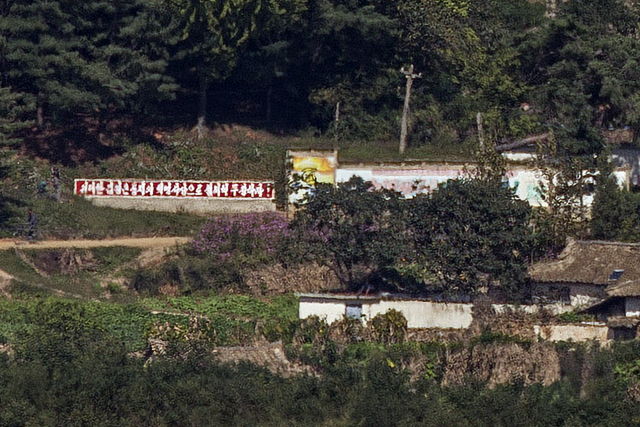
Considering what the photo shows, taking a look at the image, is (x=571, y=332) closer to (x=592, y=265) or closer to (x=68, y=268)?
(x=592, y=265)

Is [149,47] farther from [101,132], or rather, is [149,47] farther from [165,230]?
[165,230]

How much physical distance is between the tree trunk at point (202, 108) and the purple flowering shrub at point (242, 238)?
1111cm

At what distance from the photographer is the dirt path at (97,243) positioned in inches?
2501

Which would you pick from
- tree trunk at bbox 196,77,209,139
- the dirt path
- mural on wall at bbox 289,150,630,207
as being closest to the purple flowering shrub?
the dirt path

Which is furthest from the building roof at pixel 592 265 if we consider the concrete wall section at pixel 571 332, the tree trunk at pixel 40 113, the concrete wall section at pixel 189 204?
the tree trunk at pixel 40 113

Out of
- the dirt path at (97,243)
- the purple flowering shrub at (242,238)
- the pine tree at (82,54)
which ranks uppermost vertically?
the pine tree at (82,54)

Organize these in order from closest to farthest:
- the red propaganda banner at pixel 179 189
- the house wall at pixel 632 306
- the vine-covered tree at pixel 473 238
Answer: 1. the house wall at pixel 632 306
2. the vine-covered tree at pixel 473 238
3. the red propaganda banner at pixel 179 189

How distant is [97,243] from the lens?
6431 cm

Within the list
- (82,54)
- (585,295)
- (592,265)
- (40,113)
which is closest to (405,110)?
(82,54)

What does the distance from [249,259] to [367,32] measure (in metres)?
15.5

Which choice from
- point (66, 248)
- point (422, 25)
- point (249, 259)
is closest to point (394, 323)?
point (249, 259)

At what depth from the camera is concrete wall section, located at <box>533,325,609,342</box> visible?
56.4 meters

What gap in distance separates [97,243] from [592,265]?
16.3m

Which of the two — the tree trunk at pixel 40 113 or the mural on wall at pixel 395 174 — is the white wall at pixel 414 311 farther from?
the tree trunk at pixel 40 113
